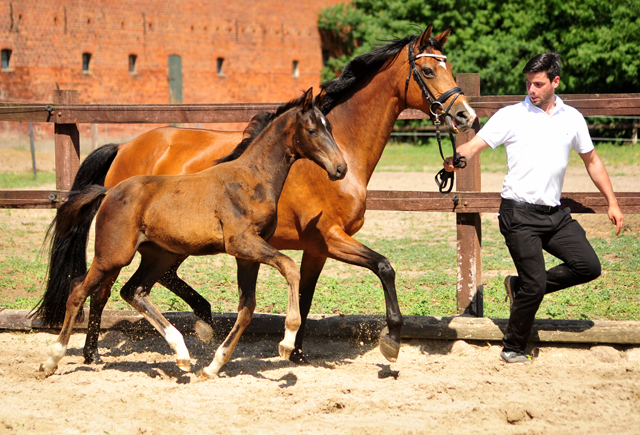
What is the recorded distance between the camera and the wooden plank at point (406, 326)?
4840mm

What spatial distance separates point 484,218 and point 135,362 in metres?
7.68

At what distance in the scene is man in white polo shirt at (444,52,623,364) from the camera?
4.36m

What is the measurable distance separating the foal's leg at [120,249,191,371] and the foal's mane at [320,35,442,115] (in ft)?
5.45

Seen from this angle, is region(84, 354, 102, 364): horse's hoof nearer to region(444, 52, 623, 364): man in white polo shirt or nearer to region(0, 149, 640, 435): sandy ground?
region(0, 149, 640, 435): sandy ground

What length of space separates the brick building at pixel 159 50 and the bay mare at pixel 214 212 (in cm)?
1988

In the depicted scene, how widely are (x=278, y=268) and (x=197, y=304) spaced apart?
1.32m

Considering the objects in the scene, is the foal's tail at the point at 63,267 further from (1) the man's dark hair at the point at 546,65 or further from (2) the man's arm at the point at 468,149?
(1) the man's dark hair at the point at 546,65

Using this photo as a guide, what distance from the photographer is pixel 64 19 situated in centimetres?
2530

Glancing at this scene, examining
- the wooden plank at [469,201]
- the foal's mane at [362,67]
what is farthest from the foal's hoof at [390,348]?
the foal's mane at [362,67]

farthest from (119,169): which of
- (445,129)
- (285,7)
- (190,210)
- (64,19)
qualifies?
(285,7)

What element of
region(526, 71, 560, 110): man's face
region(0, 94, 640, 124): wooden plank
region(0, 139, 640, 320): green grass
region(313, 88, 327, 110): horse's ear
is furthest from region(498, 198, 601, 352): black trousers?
region(313, 88, 327, 110): horse's ear

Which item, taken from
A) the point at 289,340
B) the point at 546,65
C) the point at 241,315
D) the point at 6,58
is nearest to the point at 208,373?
the point at 241,315

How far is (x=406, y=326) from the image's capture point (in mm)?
5109

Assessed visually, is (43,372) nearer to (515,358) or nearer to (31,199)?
(31,199)
